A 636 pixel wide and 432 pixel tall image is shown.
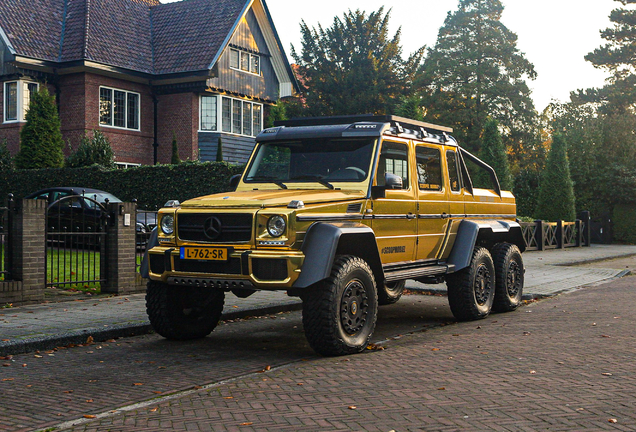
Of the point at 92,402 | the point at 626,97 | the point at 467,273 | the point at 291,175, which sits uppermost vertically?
the point at 626,97

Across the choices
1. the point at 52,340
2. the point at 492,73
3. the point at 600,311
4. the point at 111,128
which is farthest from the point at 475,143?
the point at 52,340

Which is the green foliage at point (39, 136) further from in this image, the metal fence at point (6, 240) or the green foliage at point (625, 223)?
the green foliage at point (625, 223)

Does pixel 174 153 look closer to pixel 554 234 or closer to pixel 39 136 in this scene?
pixel 39 136

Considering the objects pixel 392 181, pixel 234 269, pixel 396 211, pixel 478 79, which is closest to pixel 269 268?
pixel 234 269

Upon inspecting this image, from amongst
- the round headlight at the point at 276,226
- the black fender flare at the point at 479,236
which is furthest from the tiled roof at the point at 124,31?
the round headlight at the point at 276,226

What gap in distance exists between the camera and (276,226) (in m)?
7.12

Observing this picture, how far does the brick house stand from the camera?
29.6 meters

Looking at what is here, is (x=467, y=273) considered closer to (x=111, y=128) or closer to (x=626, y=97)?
(x=111, y=128)

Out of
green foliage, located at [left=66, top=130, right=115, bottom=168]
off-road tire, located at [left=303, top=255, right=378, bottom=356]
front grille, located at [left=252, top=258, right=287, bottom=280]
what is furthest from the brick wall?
front grille, located at [left=252, top=258, right=287, bottom=280]

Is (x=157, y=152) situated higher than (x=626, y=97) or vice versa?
(x=626, y=97)

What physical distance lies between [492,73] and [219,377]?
4850 centimetres

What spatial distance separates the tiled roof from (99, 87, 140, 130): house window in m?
1.31

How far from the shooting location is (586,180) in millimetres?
37812

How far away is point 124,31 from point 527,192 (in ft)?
70.1
